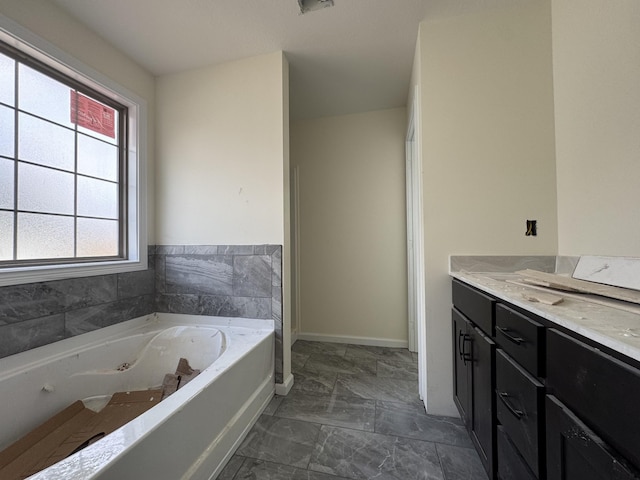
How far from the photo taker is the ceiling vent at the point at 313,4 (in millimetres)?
1392

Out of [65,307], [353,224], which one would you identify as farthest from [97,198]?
[353,224]

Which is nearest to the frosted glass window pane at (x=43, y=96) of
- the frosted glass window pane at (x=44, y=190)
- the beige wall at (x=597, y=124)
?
the frosted glass window pane at (x=44, y=190)

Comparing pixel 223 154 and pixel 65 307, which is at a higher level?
pixel 223 154

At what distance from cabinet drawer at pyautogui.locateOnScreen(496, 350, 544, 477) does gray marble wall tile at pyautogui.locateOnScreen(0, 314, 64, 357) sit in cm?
215

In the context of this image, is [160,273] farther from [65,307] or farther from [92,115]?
[92,115]

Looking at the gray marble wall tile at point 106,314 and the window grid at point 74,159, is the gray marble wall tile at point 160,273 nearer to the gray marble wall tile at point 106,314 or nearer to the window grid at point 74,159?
the gray marble wall tile at point 106,314

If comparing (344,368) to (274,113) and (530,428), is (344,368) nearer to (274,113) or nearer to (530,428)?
(530,428)

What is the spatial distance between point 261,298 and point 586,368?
161cm

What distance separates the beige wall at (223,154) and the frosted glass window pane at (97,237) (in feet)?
0.97

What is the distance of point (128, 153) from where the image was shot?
189cm

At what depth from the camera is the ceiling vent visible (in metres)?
1.39

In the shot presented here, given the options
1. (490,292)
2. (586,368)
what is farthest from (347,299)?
(586,368)

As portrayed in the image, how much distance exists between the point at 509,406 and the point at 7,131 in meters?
2.59

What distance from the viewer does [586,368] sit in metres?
0.52
